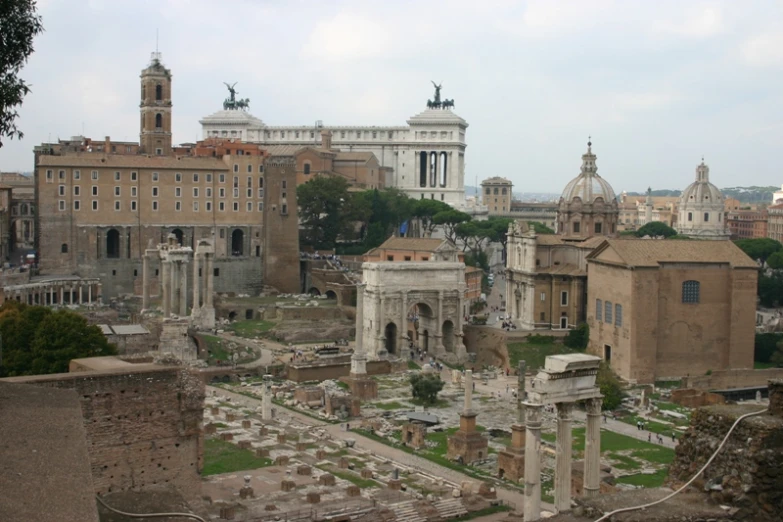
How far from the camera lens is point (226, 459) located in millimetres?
31016

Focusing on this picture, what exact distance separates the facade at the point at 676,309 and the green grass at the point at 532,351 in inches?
120

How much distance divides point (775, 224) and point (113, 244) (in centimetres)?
7541

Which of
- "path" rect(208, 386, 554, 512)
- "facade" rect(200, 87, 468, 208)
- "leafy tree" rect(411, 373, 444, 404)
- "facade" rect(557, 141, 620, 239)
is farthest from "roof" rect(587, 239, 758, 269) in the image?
"facade" rect(200, 87, 468, 208)

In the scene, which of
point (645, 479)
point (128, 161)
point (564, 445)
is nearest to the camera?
point (564, 445)

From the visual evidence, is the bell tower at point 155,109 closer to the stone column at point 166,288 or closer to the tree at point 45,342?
the stone column at point 166,288

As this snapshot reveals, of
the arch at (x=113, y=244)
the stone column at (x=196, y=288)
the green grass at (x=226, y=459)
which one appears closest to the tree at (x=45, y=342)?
the green grass at (x=226, y=459)

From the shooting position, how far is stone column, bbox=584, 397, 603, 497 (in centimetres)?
2036

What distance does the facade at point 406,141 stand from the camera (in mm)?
104125

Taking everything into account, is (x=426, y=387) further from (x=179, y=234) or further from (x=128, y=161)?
(x=128, y=161)

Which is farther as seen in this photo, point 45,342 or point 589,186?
point 589,186

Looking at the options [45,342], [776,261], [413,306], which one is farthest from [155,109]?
[776,261]

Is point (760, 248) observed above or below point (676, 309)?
above

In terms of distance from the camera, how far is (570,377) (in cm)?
1986

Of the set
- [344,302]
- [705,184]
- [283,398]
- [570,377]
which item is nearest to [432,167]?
[705,184]
